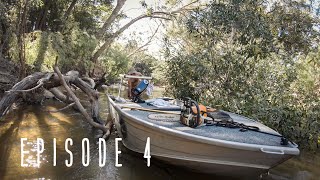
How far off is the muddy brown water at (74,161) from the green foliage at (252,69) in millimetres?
1132

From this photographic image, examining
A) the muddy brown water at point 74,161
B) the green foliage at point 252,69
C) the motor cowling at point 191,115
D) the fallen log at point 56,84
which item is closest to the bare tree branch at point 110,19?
the green foliage at point 252,69

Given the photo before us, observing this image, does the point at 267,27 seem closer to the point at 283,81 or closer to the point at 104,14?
the point at 283,81

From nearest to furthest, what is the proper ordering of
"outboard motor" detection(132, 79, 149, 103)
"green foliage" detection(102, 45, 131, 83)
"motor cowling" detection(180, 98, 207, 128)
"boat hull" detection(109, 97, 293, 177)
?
"boat hull" detection(109, 97, 293, 177), "motor cowling" detection(180, 98, 207, 128), "outboard motor" detection(132, 79, 149, 103), "green foliage" detection(102, 45, 131, 83)

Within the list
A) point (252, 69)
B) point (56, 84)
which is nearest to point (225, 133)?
point (252, 69)

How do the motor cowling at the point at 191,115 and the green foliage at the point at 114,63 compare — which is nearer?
the motor cowling at the point at 191,115

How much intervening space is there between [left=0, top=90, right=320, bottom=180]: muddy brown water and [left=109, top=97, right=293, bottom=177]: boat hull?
44 cm

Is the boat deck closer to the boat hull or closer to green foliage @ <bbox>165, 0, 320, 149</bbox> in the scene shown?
the boat hull

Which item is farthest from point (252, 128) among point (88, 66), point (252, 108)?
point (88, 66)

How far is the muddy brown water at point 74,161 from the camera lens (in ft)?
16.2

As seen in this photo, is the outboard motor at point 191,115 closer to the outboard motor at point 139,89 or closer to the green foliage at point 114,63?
the outboard motor at point 139,89

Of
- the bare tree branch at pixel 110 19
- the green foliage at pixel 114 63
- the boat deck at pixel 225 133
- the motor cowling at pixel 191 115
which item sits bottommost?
the boat deck at pixel 225 133

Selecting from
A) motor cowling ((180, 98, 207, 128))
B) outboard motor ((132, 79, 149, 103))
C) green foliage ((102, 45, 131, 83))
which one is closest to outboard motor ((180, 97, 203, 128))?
motor cowling ((180, 98, 207, 128))

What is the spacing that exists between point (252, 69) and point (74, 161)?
498 cm

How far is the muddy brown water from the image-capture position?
4934 mm
